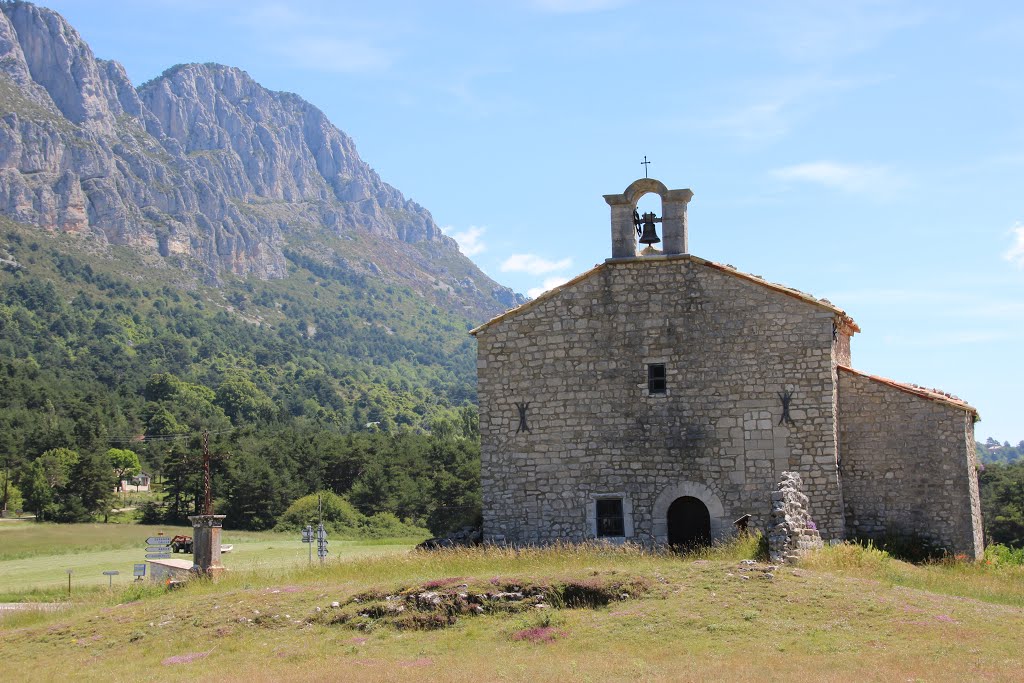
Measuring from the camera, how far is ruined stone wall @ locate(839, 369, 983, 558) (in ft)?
70.3

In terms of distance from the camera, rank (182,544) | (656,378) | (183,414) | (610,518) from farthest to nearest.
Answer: (183,414) < (182,544) < (656,378) < (610,518)

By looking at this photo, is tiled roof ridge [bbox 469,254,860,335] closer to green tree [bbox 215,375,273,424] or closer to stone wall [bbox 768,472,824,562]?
stone wall [bbox 768,472,824,562]

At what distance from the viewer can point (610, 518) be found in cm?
2262

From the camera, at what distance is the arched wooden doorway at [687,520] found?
74.7ft

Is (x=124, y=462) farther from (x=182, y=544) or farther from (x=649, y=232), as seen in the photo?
(x=649, y=232)

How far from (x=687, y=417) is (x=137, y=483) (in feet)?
285

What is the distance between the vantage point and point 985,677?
11328 mm

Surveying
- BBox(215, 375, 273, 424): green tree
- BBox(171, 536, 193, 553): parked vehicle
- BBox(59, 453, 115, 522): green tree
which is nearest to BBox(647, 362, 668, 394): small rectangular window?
BBox(171, 536, 193, 553): parked vehicle

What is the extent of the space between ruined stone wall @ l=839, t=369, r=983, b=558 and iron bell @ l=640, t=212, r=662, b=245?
5048mm

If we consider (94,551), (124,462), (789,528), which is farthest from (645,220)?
(124,462)

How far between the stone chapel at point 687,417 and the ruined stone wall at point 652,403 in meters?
0.03

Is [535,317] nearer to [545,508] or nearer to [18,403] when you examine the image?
[545,508]

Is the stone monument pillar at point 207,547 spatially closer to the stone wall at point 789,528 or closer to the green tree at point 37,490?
the stone wall at point 789,528

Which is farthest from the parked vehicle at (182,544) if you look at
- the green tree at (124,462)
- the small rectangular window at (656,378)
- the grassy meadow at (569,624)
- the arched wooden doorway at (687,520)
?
the green tree at (124,462)
